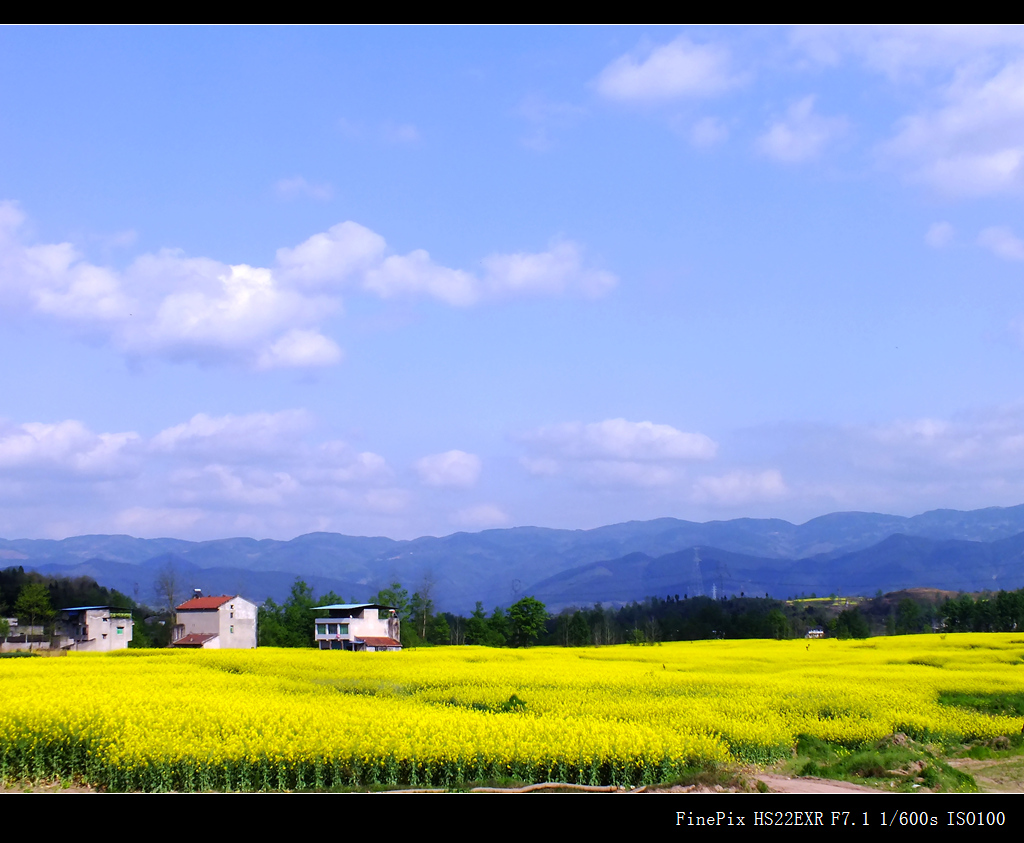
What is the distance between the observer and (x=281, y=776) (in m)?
9.38

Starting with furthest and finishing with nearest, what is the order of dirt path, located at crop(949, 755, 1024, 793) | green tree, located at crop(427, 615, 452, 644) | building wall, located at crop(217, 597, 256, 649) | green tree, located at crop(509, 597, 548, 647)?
green tree, located at crop(427, 615, 452, 644) → green tree, located at crop(509, 597, 548, 647) → building wall, located at crop(217, 597, 256, 649) → dirt path, located at crop(949, 755, 1024, 793)

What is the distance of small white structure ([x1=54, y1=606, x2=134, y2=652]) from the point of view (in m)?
41.6

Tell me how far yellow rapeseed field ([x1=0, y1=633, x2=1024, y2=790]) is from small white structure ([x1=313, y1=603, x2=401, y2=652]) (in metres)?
23.0

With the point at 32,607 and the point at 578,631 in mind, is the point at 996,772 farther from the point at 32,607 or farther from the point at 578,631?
the point at 578,631

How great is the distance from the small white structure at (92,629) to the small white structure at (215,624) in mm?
4266

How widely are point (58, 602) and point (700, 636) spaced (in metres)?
50.3

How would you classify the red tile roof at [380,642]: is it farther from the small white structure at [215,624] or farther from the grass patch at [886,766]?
the grass patch at [886,766]

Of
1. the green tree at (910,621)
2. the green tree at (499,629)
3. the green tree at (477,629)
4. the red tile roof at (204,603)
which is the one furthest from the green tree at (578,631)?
the red tile roof at (204,603)

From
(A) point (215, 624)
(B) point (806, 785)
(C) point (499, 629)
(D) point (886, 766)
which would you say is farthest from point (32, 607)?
(D) point (886, 766)
